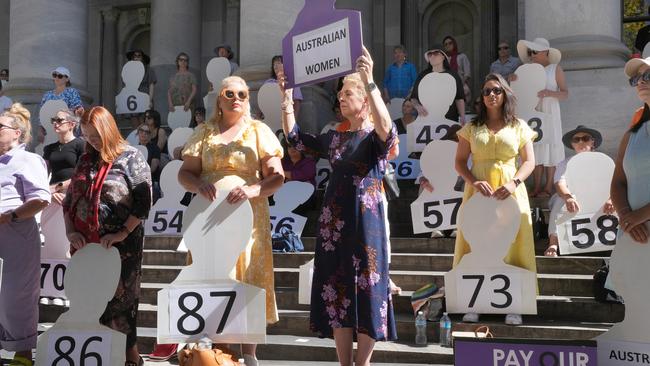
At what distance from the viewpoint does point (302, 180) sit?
968 cm

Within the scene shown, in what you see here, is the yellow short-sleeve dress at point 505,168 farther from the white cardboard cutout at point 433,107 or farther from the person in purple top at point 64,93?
the person in purple top at point 64,93

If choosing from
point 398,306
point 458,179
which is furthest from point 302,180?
point 398,306

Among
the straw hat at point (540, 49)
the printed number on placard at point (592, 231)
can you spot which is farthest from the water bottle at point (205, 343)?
the straw hat at point (540, 49)

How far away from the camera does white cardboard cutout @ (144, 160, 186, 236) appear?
995 centimetres

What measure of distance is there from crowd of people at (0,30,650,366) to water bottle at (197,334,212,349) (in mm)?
439

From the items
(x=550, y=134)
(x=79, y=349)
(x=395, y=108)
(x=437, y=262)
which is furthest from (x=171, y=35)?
(x=79, y=349)

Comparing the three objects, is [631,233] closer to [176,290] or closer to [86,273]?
[176,290]

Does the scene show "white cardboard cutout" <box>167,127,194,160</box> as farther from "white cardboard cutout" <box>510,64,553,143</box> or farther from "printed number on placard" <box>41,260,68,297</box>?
"white cardboard cutout" <box>510,64,553,143</box>

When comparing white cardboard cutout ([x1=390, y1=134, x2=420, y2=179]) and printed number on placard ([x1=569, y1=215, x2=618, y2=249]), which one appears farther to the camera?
white cardboard cutout ([x1=390, y1=134, x2=420, y2=179])

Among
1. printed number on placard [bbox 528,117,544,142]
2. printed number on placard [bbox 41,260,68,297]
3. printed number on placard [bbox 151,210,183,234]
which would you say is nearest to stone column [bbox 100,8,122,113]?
printed number on placard [bbox 151,210,183,234]

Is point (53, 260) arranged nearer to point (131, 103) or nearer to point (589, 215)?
point (589, 215)

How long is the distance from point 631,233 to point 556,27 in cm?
662

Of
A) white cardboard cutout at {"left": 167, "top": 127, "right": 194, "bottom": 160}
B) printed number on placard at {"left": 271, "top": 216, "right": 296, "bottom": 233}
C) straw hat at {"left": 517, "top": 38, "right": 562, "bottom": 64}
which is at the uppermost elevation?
straw hat at {"left": 517, "top": 38, "right": 562, "bottom": 64}

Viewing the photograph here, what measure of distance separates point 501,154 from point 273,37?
20.8ft
